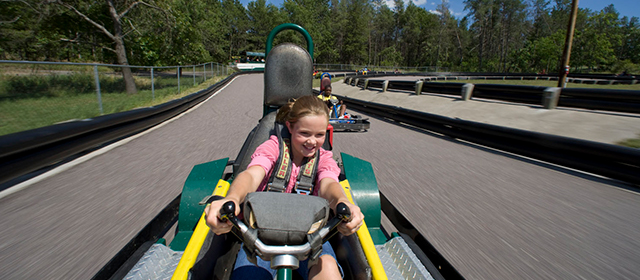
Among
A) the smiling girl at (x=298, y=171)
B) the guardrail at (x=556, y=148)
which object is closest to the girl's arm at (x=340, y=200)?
the smiling girl at (x=298, y=171)

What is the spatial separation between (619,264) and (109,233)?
371cm

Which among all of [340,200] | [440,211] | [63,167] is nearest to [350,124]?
[440,211]

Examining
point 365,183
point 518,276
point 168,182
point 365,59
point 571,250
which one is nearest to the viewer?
point 518,276

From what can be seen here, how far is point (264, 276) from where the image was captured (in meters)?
1.59

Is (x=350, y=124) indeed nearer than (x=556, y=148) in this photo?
No

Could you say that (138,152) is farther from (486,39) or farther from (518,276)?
(486,39)

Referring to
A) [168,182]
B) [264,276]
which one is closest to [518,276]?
[264,276]

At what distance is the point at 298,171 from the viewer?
1981 millimetres

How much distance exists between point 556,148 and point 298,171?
180 inches

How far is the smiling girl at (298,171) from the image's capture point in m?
1.44

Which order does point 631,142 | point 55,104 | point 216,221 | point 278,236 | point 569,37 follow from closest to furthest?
point 278,236 → point 216,221 → point 631,142 → point 55,104 → point 569,37

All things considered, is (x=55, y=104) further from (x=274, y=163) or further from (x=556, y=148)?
(x=556, y=148)

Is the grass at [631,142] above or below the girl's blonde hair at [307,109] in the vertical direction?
below

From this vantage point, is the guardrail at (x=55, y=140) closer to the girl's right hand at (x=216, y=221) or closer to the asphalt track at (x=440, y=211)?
the asphalt track at (x=440, y=211)
